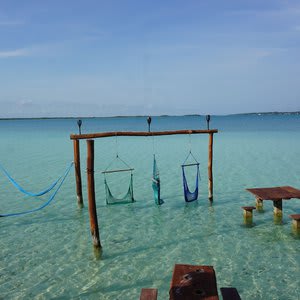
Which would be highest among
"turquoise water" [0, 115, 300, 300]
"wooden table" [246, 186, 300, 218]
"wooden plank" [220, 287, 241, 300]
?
"wooden plank" [220, 287, 241, 300]

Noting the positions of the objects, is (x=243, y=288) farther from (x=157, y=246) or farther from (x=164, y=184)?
(x=164, y=184)

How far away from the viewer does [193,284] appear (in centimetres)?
417

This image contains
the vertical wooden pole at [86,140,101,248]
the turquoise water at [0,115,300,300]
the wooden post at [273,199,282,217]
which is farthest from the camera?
the wooden post at [273,199,282,217]

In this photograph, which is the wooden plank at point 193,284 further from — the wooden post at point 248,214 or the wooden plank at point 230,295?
the wooden post at point 248,214

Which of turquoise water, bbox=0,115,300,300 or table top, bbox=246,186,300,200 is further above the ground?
table top, bbox=246,186,300,200

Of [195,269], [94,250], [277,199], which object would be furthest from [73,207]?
[195,269]

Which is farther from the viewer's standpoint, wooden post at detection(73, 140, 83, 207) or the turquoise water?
wooden post at detection(73, 140, 83, 207)

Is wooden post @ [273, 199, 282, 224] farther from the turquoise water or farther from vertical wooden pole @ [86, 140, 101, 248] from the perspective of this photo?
vertical wooden pole @ [86, 140, 101, 248]

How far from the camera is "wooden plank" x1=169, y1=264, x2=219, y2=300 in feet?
12.8

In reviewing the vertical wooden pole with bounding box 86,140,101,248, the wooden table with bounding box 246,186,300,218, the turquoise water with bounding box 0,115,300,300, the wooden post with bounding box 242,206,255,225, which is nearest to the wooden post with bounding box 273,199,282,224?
the wooden table with bounding box 246,186,300,218

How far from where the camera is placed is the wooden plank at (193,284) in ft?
12.8

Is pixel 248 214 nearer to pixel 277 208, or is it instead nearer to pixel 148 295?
pixel 277 208

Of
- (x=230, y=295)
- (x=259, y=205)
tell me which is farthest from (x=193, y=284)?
(x=259, y=205)

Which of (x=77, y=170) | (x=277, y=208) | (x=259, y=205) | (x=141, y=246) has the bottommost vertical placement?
(x=141, y=246)
